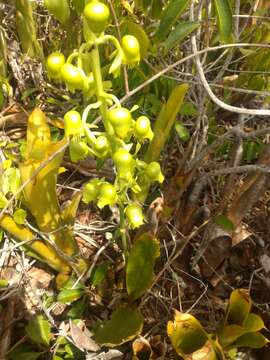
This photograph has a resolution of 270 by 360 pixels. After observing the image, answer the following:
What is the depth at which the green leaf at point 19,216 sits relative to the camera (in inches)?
40.8

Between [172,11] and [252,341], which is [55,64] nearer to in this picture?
[172,11]

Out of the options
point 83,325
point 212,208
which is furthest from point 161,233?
point 83,325

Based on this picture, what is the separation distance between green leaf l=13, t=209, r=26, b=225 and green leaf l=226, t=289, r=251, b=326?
473 mm

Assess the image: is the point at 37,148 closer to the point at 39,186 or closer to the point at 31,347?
the point at 39,186

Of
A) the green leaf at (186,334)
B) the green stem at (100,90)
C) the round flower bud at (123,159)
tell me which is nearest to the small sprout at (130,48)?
the green stem at (100,90)

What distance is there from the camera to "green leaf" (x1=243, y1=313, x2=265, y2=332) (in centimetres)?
95

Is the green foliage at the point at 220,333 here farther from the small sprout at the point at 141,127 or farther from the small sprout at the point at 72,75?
the small sprout at the point at 72,75

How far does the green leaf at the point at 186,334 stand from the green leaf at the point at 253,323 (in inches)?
3.4

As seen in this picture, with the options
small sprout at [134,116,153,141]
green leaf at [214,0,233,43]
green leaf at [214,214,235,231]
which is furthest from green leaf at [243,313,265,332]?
green leaf at [214,0,233,43]

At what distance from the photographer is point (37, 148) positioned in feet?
3.30

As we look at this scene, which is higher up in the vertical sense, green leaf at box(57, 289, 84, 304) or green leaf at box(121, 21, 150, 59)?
green leaf at box(121, 21, 150, 59)

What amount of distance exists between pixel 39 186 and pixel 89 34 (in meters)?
0.46

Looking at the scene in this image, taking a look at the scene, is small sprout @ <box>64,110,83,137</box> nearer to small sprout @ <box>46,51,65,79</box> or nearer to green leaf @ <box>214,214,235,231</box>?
small sprout @ <box>46,51,65,79</box>

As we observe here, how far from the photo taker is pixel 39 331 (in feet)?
3.42
